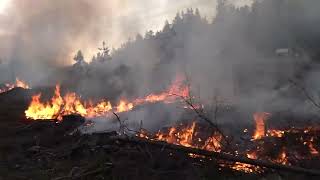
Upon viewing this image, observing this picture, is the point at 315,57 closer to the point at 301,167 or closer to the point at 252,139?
the point at 252,139

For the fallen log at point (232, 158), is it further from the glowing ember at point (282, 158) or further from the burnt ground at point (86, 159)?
the glowing ember at point (282, 158)

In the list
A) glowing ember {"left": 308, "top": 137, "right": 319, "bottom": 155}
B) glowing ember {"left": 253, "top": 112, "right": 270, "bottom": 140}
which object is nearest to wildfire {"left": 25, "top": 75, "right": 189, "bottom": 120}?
glowing ember {"left": 253, "top": 112, "right": 270, "bottom": 140}

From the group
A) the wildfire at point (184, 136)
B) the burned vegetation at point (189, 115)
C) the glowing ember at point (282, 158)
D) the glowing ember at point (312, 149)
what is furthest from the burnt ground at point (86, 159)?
the glowing ember at point (312, 149)

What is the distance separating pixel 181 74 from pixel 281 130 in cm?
1219

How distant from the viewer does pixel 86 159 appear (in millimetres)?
10516

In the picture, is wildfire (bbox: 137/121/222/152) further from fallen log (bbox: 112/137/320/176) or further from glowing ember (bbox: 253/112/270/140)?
fallen log (bbox: 112/137/320/176)

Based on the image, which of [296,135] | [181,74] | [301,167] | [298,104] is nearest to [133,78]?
[181,74]

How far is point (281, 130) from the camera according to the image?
1401cm

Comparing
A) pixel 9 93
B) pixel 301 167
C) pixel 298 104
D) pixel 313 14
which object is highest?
pixel 313 14

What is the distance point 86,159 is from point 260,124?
23.6 ft

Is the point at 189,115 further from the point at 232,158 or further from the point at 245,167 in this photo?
the point at 232,158

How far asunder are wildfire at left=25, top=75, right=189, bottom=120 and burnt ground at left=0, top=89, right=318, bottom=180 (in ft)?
13.7

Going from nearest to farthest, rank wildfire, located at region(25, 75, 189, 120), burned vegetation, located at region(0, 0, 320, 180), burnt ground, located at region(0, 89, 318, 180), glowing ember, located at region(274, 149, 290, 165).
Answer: burnt ground, located at region(0, 89, 318, 180)
burned vegetation, located at region(0, 0, 320, 180)
glowing ember, located at region(274, 149, 290, 165)
wildfire, located at region(25, 75, 189, 120)

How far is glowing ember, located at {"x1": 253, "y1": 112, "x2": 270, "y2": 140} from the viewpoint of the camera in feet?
45.2
